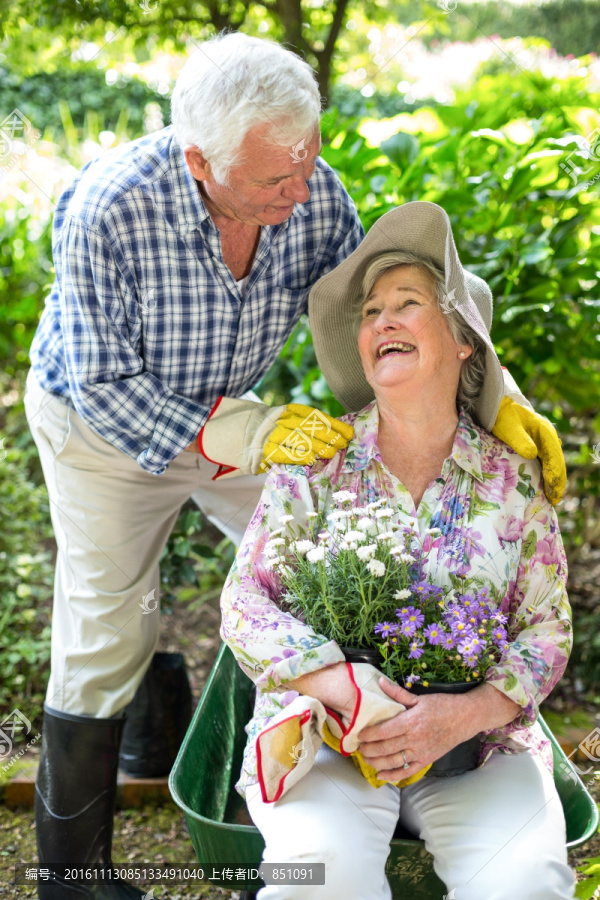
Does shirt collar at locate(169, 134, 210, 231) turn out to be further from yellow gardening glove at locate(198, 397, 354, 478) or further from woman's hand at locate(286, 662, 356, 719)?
woman's hand at locate(286, 662, 356, 719)

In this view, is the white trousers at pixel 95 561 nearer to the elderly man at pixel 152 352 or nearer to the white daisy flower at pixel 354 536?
the elderly man at pixel 152 352

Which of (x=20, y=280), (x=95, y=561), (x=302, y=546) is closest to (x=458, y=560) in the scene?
(x=302, y=546)

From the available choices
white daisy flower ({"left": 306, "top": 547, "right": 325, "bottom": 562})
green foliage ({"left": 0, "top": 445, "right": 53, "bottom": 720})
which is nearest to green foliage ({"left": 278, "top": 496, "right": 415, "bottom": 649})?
white daisy flower ({"left": 306, "top": 547, "right": 325, "bottom": 562})

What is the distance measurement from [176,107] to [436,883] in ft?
5.86

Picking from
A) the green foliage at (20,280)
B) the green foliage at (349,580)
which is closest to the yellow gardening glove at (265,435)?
the green foliage at (349,580)

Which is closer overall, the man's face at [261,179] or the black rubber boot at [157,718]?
the man's face at [261,179]

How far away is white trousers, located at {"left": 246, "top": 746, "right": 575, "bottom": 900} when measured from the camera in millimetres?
1503

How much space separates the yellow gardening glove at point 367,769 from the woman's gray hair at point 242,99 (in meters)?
1.24

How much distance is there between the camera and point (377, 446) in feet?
6.55

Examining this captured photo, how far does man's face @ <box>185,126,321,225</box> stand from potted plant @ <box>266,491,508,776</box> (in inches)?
28.1

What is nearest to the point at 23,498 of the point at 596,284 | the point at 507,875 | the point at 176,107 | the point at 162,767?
the point at 162,767

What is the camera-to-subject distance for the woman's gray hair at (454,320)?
1959 mm

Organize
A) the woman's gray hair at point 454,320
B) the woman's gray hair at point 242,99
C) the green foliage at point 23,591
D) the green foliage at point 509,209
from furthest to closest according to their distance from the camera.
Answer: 1. the green foliage at point 23,591
2. the green foliage at point 509,209
3. the woman's gray hair at point 454,320
4. the woman's gray hair at point 242,99

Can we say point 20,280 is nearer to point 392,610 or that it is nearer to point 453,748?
point 392,610
